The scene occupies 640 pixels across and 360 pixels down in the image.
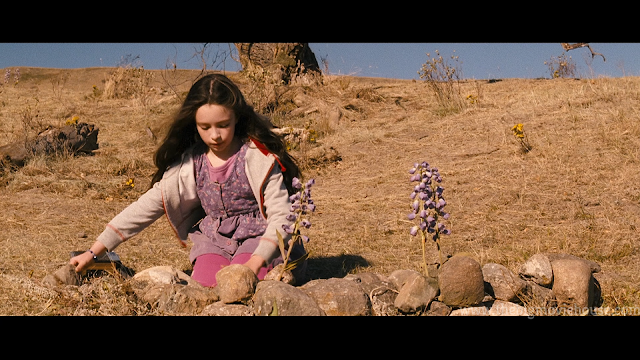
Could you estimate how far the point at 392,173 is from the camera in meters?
7.43

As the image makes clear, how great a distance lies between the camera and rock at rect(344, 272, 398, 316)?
123 inches

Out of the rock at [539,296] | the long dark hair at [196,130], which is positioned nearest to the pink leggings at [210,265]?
the long dark hair at [196,130]

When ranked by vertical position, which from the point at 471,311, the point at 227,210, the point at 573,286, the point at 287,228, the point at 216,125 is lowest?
the point at 471,311

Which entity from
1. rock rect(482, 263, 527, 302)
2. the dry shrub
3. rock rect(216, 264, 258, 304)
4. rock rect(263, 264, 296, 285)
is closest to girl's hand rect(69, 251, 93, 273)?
rock rect(216, 264, 258, 304)

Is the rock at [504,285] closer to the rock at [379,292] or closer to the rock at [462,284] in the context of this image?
the rock at [462,284]

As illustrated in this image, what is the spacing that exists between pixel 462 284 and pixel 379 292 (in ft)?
1.44

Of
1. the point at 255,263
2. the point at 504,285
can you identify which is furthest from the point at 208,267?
the point at 504,285

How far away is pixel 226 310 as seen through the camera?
3.05 m

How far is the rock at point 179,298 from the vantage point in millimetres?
3109

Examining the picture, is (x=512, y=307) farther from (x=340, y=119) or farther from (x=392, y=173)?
(x=340, y=119)

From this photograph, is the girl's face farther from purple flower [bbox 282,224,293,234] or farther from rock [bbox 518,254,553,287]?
rock [bbox 518,254,553,287]

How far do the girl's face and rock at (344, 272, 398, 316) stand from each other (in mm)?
1135

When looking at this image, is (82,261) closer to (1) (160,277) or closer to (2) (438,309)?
(1) (160,277)

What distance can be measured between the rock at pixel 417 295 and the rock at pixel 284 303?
446 mm
